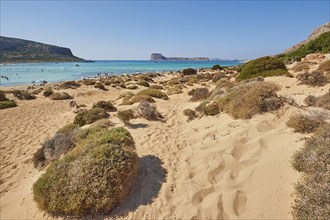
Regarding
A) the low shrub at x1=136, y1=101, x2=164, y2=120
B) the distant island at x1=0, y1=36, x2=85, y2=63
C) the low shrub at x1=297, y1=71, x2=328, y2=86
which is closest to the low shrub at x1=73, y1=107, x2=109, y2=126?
the low shrub at x1=136, y1=101, x2=164, y2=120

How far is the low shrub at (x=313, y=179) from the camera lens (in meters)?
3.62

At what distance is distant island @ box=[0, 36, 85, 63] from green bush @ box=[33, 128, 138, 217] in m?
132

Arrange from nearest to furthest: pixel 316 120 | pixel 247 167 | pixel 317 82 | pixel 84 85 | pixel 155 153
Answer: pixel 247 167 < pixel 316 120 < pixel 155 153 < pixel 317 82 < pixel 84 85

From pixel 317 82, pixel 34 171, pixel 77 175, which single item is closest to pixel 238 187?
pixel 77 175

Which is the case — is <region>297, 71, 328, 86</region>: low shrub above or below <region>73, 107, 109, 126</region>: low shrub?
above

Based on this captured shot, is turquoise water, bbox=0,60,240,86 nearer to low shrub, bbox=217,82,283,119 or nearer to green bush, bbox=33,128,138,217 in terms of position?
green bush, bbox=33,128,138,217

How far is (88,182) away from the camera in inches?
195

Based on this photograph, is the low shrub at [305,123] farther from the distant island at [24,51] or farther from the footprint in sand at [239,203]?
the distant island at [24,51]

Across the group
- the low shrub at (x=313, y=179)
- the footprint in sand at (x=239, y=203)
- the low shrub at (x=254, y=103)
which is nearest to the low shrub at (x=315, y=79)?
the low shrub at (x=254, y=103)

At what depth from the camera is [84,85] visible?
30.3 meters

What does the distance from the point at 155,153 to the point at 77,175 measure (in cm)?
270

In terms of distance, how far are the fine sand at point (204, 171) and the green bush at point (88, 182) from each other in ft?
0.97

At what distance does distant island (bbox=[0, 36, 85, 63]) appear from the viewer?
12319cm

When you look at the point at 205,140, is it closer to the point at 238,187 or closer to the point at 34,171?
the point at 238,187
